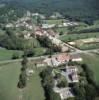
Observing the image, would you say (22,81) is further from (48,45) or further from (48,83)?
(48,45)

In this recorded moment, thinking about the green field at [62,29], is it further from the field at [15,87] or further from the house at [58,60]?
the field at [15,87]

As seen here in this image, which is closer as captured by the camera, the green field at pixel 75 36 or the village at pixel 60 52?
the village at pixel 60 52

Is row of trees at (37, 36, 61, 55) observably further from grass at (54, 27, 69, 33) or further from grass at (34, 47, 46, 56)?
grass at (54, 27, 69, 33)

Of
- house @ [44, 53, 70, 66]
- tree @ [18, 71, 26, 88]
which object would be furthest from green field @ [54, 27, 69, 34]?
tree @ [18, 71, 26, 88]

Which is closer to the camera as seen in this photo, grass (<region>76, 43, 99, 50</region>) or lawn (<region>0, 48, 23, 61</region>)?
lawn (<region>0, 48, 23, 61</region>)

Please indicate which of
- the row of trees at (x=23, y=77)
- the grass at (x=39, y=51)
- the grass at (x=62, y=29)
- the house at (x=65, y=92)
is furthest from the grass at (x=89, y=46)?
the house at (x=65, y=92)

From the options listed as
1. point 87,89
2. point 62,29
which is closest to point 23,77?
point 87,89
